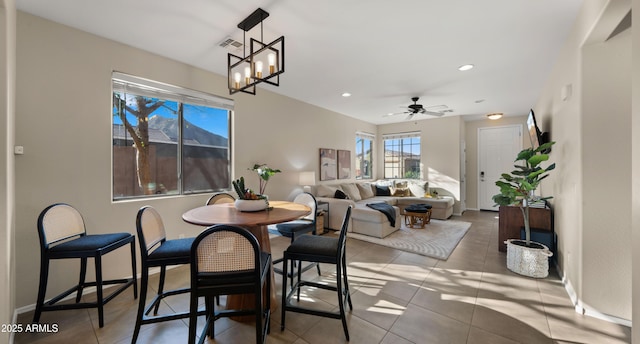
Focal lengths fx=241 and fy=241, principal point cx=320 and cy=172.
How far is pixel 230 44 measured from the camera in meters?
2.66

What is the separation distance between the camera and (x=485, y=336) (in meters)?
1.77

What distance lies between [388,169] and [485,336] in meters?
6.05

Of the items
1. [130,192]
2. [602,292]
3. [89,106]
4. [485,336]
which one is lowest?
[485,336]

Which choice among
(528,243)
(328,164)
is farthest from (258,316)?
(328,164)

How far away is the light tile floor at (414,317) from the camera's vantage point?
1756mm

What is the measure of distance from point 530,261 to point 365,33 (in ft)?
10.1

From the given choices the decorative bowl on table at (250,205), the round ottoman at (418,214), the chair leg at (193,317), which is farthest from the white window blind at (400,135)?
the chair leg at (193,317)

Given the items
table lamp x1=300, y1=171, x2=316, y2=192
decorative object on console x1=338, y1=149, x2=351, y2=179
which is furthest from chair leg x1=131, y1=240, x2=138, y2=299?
decorative object on console x1=338, y1=149, x2=351, y2=179

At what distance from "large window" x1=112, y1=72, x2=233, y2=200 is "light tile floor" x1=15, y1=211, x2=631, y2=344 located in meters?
1.13

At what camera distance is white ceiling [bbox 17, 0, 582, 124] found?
2043 millimetres

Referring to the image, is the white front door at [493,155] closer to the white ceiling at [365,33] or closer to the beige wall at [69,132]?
the white ceiling at [365,33]

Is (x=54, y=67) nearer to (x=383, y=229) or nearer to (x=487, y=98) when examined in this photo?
(x=383, y=229)

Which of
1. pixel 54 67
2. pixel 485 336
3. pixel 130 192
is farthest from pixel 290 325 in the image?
pixel 54 67

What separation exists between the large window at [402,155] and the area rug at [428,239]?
2.36 metres
